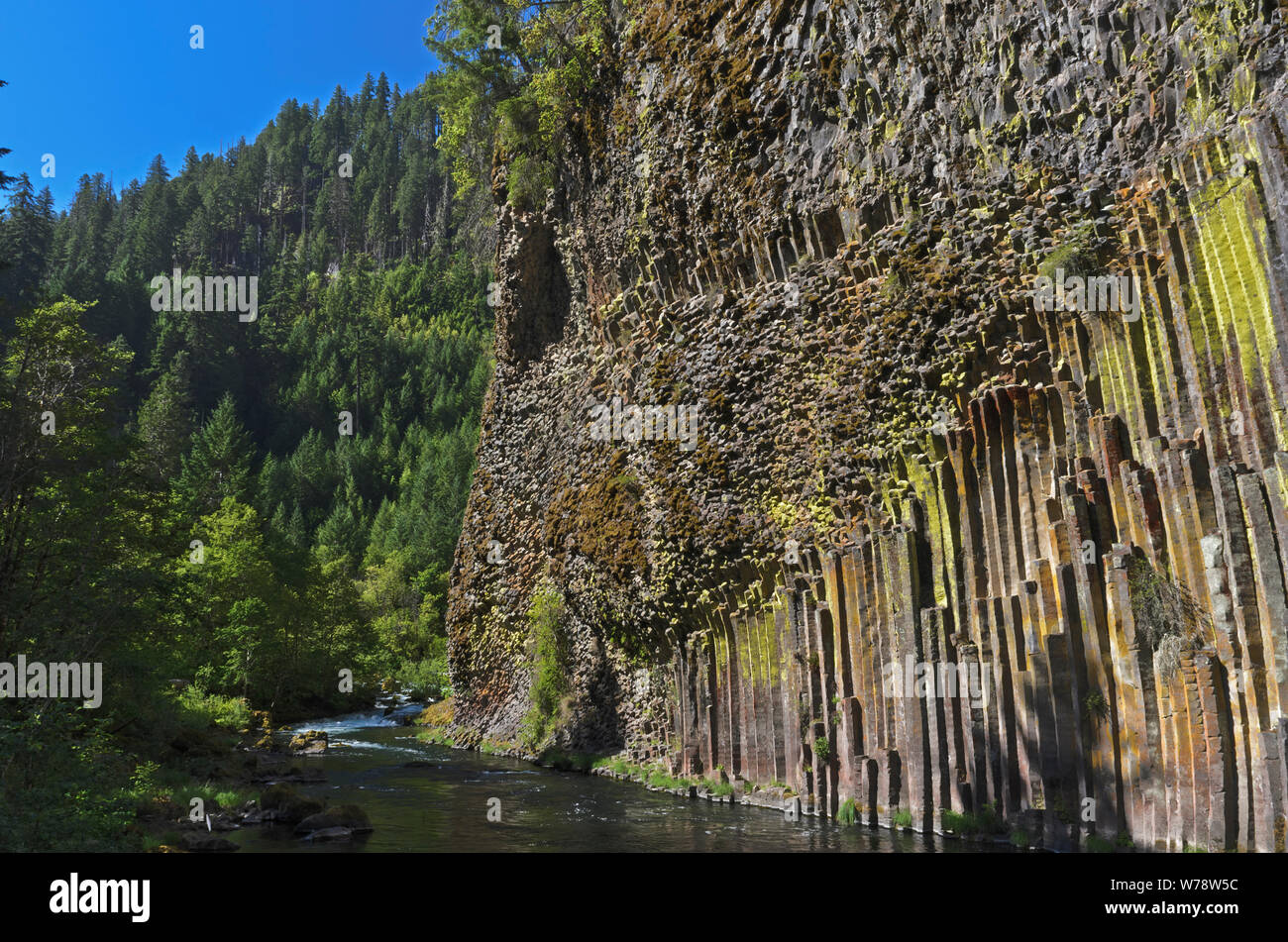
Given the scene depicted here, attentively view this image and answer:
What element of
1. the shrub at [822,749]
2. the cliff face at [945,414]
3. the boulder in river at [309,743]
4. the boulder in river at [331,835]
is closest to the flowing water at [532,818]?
the boulder in river at [331,835]

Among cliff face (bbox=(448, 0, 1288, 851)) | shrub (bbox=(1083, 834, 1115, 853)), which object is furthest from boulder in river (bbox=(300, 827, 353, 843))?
shrub (bbox=(1083, 834, 1115, 853))

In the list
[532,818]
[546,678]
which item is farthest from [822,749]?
[546,678]

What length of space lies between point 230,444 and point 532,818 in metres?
85.3

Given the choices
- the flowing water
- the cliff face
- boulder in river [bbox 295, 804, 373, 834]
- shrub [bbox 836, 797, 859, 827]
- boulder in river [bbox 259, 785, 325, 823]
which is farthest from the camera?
boulder in river [bbox 259, 785, 325, 823]

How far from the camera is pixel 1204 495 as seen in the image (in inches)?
482

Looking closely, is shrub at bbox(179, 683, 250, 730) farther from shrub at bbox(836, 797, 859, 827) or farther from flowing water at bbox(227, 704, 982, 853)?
shrub at bbox(836, 797, 859, 827)

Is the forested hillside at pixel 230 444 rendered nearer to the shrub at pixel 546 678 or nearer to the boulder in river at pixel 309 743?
the boulder in river at pixel 309 743

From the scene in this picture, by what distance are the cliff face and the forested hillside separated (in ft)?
40.2

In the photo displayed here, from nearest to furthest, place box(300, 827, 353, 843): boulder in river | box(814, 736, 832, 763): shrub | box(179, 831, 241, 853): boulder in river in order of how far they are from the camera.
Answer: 1. box(179, 831, 241, 853): boulder in river
2. box(300, 827, 353, 843): boulder in river
3. box(814, 736, 832, 763): shrub

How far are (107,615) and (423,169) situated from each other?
152 meters

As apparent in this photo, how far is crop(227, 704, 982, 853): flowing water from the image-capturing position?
50.0 ft

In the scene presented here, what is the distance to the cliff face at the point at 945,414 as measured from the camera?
12.3 metres

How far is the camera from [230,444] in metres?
93.1
